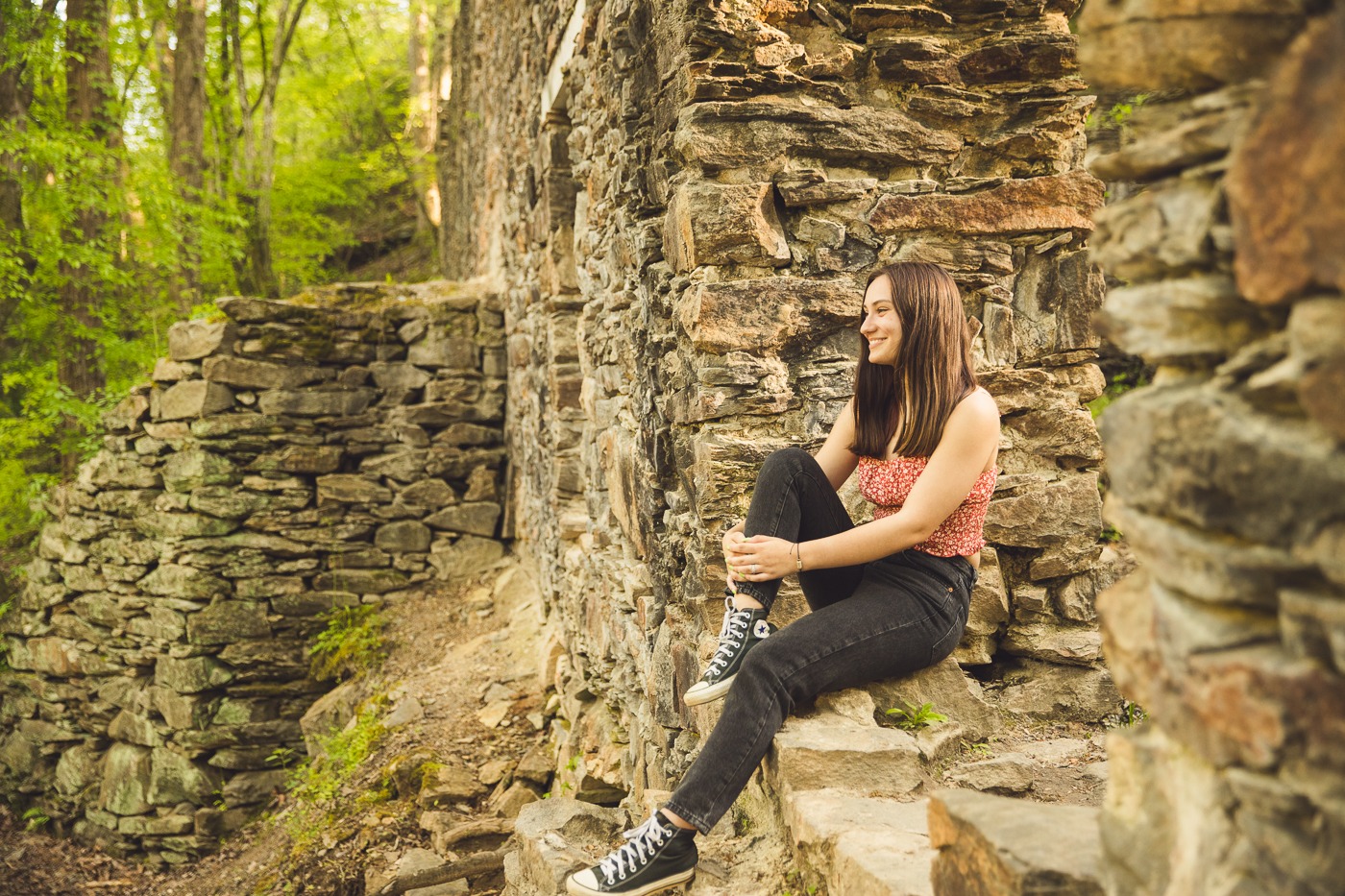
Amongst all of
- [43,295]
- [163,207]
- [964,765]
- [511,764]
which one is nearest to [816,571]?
[964,765]

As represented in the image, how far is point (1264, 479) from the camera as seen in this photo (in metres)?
0.98

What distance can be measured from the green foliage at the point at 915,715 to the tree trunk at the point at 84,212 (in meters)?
7.53

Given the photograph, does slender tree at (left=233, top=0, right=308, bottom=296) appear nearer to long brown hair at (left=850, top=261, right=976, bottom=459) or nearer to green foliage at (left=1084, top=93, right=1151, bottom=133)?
green foliage at (left=1084, top=93, right=1151, bottom=133)

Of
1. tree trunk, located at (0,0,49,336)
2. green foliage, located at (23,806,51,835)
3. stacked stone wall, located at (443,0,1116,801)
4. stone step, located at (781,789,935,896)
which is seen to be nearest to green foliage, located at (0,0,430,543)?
tree trunk, located at (0,0,49,336)

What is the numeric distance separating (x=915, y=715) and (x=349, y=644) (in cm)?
463

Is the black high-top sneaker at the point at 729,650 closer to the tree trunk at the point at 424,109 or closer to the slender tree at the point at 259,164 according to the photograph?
the slender tree at the point at 259,164

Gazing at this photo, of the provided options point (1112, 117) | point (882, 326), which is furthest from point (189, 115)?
point (882, 326)

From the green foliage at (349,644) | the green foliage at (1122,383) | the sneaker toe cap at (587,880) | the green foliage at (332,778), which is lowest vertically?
the green foliage at (332,778)

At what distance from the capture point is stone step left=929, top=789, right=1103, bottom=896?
1.33m

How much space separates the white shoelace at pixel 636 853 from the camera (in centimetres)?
215

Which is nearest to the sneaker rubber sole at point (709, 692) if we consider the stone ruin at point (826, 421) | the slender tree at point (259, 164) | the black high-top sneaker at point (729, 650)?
the black high-top sneaker at point (729, 650)

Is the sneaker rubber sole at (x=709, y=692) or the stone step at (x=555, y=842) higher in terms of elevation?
the sneaker rubber sole at (x=709, y=692)

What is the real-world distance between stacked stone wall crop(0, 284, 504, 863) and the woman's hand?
4471 mm

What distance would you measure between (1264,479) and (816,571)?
1559 mm
